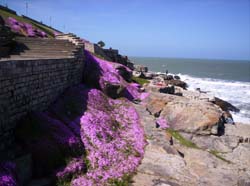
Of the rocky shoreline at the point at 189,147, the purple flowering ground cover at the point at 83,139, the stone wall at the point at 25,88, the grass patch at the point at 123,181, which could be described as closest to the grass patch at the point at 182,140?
the rocky shoreline at the point at 189,147

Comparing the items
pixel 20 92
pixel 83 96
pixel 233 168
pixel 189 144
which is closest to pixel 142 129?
pixel 189 144

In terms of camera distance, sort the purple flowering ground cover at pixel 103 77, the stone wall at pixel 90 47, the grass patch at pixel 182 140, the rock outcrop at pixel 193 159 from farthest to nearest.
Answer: the stone wall at pixel 90 47
the purple flowering ground cover at pixel 103 77
the grass patch at pixel 182 140
the rock outcrop at pixel 193 159

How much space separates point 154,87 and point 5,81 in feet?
52.8

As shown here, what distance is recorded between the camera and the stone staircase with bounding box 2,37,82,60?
14820mm

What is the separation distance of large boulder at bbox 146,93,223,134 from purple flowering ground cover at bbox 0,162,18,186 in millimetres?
9384

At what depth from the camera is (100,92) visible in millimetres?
15977

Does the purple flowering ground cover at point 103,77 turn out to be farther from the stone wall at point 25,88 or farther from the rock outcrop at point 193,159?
the stone wall at point 25,88

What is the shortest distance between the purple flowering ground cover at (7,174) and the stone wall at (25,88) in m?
1.03

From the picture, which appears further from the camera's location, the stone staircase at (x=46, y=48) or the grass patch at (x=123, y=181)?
the stone staircase at (x=46, y=48)

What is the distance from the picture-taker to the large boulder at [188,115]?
1404 centimetres

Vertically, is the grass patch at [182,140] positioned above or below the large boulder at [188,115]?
below

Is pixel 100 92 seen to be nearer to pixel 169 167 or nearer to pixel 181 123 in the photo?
pixel 181 123

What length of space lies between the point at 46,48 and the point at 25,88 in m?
6.89

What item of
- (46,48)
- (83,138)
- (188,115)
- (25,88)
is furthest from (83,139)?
(46,48)
